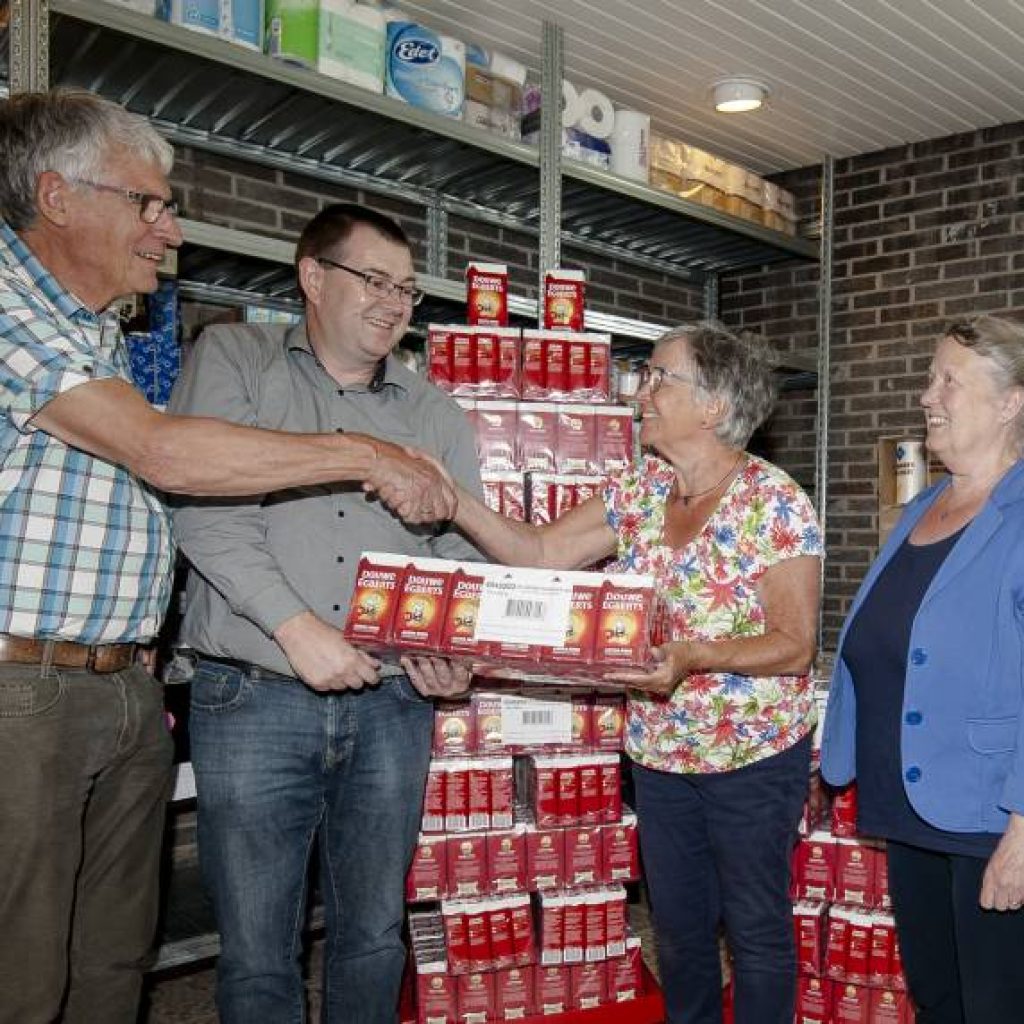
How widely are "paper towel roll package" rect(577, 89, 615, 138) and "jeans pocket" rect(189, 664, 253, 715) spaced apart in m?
2.67

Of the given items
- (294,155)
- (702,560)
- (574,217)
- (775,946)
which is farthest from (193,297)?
(775,946)

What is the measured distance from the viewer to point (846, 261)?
17.0 ft

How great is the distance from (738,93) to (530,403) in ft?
6.81

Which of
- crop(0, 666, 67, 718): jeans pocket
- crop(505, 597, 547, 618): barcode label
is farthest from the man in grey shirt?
crop(0, 666, 67, 718): jeans pocket

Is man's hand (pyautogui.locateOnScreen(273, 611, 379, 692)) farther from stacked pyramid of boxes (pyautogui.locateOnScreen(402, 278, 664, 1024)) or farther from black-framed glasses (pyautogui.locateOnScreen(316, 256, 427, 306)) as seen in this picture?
stacked pyramid of boxes (pyautogui.locateOnScreen(402, 278, 664, 1024))

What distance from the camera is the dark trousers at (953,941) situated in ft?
5.97

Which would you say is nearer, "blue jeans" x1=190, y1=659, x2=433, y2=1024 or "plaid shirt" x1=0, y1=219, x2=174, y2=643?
"plaid shirt" x1=0, y1=219, x2=174, y2=643

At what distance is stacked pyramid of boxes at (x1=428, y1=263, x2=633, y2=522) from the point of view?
2980mm

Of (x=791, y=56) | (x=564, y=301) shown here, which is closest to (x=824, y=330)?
(x=791, y=56)

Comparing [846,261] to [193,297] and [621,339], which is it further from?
[193,297]

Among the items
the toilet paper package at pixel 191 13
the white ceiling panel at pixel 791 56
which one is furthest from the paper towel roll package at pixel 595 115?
the toilet paper package at pixel 191 13

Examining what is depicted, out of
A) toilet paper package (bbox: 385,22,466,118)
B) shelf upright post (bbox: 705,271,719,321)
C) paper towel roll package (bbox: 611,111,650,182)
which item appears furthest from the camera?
shelf upright post (bbox: 705,271,719,321)

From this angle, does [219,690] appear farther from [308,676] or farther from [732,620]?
[732,620]

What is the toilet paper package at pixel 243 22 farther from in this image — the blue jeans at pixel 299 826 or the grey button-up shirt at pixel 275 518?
the blue jeans at pixel 299 826
